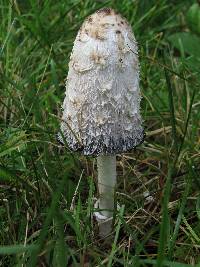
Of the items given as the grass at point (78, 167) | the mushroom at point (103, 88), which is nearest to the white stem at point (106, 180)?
the grass at point (78, 167)

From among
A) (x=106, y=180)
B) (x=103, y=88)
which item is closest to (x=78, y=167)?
A: (x=106, y=180)

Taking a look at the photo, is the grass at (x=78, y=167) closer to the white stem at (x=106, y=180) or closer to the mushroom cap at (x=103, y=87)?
the white stem at (x=106, y=180)

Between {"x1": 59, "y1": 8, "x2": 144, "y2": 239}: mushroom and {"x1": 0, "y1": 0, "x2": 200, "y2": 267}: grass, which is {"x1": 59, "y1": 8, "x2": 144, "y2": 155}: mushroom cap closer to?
{"x1": 59, "y1": 8, "x2": 144, "y2": 239}: mushroom

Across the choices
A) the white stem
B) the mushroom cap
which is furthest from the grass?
the mushroom cap

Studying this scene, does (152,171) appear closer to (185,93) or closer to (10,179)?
(185,93)

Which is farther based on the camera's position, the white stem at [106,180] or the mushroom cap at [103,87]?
the white stem at [106,180]

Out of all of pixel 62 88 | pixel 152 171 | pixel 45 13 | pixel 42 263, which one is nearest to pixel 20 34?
pixel 45 13

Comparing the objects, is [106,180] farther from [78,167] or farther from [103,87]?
[103,87]
